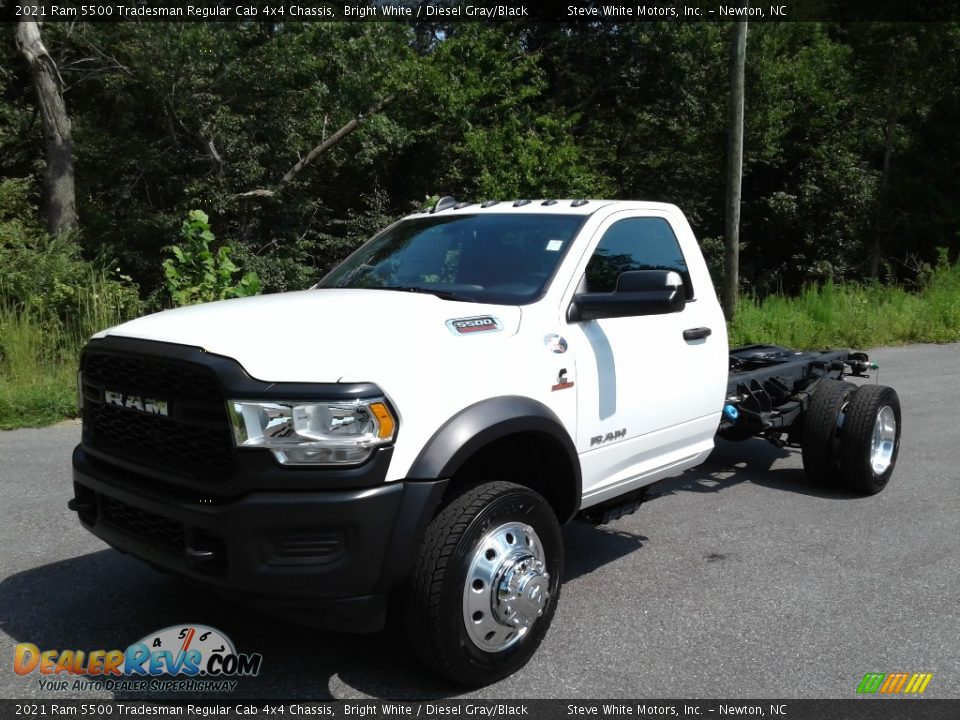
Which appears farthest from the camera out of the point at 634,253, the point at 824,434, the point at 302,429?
the point at 824,434

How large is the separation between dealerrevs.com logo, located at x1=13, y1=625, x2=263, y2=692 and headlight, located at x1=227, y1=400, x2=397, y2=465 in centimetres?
114

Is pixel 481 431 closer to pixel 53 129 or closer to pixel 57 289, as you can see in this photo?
pixel 57 289

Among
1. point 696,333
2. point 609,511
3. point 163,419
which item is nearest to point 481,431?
point 163,419

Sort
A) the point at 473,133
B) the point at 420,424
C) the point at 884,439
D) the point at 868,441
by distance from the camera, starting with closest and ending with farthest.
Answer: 1. the point at 420,424
2. the point at 868,441
3. the point at 884,439
4. the point at 473,133

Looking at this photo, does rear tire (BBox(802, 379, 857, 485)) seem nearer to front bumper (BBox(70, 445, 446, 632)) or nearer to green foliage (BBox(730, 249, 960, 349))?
front bumper (BBox(70, 445, 446, 632))

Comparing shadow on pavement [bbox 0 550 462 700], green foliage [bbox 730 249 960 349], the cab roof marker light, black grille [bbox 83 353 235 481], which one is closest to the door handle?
the cab roof marker light

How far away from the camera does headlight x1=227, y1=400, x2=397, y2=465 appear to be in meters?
3.11

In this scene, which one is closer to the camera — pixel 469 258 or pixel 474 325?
pixel 474 325

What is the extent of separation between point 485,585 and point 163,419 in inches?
54.2

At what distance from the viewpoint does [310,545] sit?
314cm

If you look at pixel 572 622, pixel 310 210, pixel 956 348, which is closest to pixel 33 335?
pixel 572 622

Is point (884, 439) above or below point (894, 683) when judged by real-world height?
above

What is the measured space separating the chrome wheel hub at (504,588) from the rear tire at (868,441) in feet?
11.0

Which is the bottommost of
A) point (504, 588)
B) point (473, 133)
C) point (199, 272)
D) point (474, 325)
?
point (504, 588)
